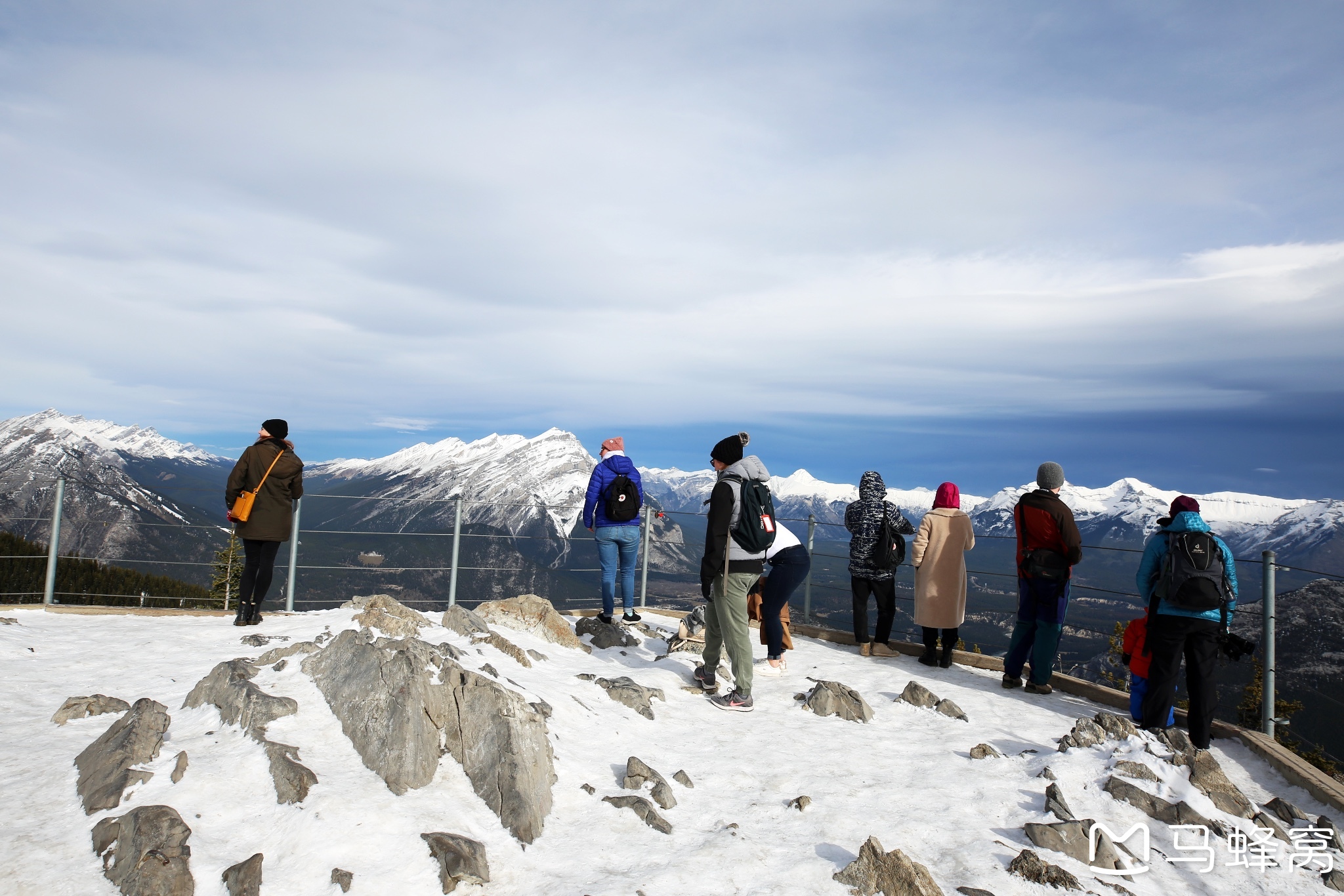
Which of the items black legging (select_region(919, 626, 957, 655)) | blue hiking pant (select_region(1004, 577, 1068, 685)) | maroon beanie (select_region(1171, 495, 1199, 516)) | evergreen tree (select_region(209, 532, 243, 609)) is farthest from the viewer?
evergreen tree (select_region(209, 532, 243, 609))

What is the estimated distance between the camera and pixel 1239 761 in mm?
5785

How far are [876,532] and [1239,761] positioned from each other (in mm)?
3811

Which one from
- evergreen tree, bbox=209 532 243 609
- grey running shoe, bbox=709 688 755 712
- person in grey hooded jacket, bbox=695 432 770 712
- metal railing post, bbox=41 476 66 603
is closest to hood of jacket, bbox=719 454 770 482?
person in grey hooded jacket, bbox=695 432 770 712

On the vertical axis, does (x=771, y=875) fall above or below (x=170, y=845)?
below

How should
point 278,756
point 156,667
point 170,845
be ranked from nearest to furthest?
point 170,845
point 278,756
point 156,667

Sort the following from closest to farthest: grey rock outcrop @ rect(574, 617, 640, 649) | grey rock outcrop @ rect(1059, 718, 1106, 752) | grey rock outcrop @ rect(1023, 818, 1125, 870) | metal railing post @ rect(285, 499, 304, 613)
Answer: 1. grey rock outcrop @ rect(1023, 818, 1125, 870)
2. grey rock outcrop @ rect(1059, 718, 1106, 752)
3. grey rock outcrop @ rect(574, 617, 640, 649)
4. metal railing post @ rect(285, 499, 304, 613)

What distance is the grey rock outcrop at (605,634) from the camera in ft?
28.5

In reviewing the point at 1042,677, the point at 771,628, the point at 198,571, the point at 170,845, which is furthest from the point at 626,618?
the point at 198,571

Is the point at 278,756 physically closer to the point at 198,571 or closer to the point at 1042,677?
the point at 1042,677

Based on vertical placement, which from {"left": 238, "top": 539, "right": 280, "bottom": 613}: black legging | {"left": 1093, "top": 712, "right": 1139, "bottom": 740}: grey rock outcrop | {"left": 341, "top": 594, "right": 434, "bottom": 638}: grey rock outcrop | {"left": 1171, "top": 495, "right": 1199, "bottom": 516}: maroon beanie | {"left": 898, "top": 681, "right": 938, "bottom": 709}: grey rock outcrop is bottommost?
{"left": 898, "top": 681, "right": 938, "bottom": 709}: grey rock outcrop

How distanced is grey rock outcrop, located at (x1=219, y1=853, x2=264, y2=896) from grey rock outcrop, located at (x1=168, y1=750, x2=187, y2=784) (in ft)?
2.74

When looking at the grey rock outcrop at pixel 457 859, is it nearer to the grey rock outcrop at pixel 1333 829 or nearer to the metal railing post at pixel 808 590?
the grey rock outcrop at pixel 1333 829

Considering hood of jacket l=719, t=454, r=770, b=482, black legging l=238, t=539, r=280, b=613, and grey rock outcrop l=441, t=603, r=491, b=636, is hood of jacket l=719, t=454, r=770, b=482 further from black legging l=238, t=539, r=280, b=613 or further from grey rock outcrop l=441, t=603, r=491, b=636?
black legging l=238, t=539, r=280, b=613

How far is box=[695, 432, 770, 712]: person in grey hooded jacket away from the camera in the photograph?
6.54m
